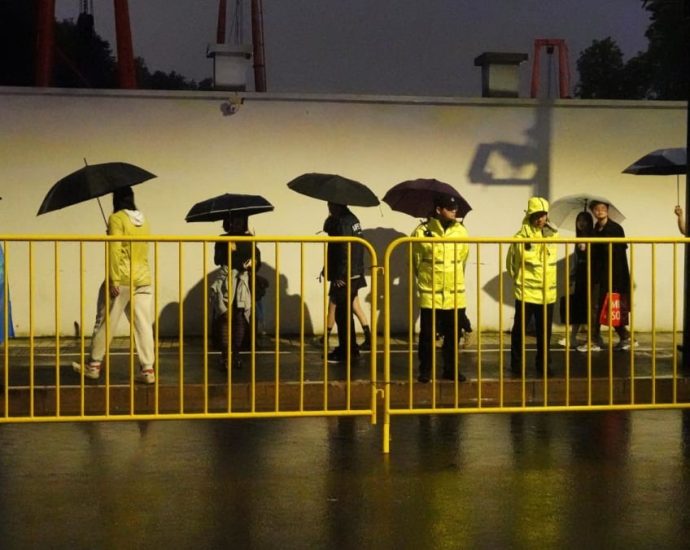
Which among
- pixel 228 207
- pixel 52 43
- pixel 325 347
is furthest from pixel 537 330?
pixel 52 43

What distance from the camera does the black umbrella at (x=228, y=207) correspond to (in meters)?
12.8

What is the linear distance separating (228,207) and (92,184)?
2327 millimetres

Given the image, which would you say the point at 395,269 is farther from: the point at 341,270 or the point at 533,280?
the point at 533,280

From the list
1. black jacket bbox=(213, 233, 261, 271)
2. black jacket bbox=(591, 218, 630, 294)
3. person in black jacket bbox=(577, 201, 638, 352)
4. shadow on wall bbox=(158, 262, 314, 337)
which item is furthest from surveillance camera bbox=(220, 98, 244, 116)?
black jacket bbox=(591, 218, 630, 294)

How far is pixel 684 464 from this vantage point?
781 centimetres

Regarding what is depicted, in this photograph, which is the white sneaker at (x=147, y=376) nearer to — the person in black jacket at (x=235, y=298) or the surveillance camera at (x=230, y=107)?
the person in black jacket at (x=235, y=298)

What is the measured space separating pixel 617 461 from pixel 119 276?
4173 mm

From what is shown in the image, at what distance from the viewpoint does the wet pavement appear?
20.0 ft

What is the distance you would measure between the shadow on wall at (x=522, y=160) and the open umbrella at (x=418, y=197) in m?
1.39

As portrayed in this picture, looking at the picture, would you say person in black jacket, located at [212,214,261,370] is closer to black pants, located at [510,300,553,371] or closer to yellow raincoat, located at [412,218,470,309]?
yellow raincoat, located at [412,218,470,309]

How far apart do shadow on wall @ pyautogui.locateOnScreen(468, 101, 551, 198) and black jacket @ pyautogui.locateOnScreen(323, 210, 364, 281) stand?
3489 mm

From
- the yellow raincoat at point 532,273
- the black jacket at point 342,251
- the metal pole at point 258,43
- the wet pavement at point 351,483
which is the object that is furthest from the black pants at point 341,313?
the metal pole at point 258,43

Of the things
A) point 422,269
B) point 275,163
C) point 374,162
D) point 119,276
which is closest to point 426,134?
point 374,162

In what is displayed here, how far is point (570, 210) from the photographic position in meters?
14.8
